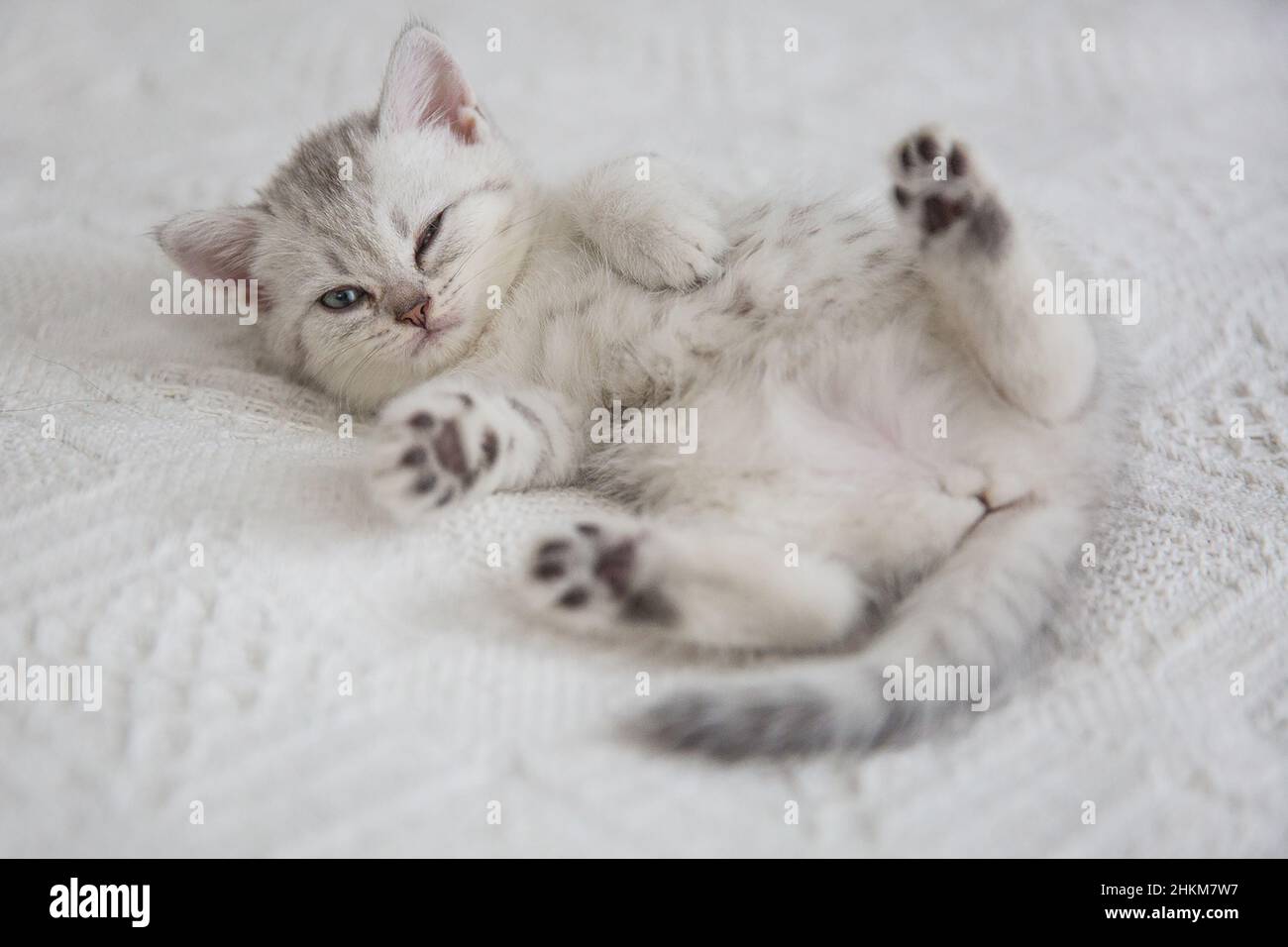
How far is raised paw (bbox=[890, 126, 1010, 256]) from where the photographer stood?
1.16 metres

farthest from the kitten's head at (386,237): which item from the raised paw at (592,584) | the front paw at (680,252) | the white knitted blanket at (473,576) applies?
the raised paw at (592,584)

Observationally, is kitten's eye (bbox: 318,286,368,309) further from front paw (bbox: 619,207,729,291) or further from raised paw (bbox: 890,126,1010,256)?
raised paw (bbox: 890,126,1010,256)

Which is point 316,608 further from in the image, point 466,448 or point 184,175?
point 184,175

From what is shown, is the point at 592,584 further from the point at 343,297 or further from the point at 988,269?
the point at 343,297

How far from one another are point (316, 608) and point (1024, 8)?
7.93 ft

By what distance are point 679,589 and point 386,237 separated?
784 mm

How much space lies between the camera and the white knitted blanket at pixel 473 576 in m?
0.87

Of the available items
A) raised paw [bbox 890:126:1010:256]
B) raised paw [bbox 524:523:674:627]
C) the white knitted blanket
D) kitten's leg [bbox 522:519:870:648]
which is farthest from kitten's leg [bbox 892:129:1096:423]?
raised paw [bbox 524:523:674:627]

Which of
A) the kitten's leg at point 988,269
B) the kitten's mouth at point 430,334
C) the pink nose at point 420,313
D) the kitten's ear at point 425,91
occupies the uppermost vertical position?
the kitten's ear at point 425,91

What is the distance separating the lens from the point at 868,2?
2666 millimetres

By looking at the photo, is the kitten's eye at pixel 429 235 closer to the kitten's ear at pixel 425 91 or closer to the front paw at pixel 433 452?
the kitten's ear at pixel 425 91

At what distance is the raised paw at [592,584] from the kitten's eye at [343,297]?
0.70 meters

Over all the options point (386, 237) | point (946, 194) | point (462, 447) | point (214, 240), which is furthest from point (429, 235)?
point (946, 194)
